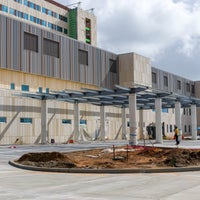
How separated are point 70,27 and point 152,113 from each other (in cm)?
3737

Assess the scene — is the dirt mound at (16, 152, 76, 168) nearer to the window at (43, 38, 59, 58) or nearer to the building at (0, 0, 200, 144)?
the building at (0, 0, 200, 144)

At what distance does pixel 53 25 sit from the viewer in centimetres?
9150

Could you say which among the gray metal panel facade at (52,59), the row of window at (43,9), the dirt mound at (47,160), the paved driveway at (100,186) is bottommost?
the paved driveway at (100,186)

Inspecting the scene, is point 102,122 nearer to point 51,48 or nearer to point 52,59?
point 52,59

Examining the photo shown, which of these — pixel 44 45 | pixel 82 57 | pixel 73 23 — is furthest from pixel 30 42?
pixel 73 23

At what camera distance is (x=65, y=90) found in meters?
40.8

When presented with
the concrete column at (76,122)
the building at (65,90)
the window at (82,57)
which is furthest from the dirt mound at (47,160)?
the window at (82,57)

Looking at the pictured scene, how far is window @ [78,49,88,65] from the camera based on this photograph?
1994 inches

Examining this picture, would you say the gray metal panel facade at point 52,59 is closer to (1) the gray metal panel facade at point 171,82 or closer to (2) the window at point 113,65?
(2) the window at point 113,65

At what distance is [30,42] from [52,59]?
374 centimetres

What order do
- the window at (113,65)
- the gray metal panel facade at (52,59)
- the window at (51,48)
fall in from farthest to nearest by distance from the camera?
the window at (113,65), the window at (51,48), the gray metal panel facade at (52,59)

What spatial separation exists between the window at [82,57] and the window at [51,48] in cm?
437

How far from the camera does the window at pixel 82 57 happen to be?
50647 mm

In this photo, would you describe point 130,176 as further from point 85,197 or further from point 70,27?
point 70,27
